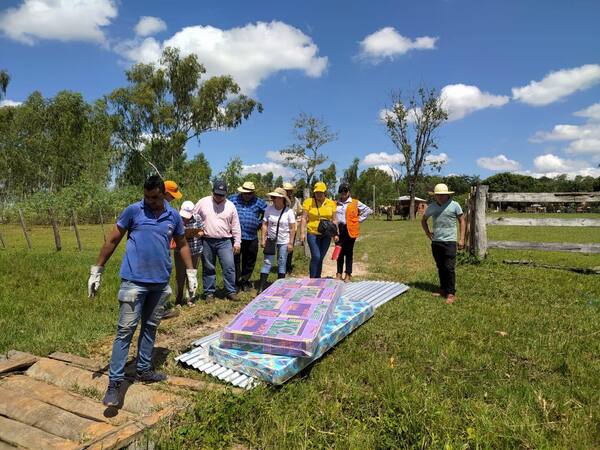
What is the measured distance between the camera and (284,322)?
4484 millimetres

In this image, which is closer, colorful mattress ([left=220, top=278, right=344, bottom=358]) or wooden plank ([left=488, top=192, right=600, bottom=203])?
colorful mattress ([left=220, top=278, right=344, bottom=358])

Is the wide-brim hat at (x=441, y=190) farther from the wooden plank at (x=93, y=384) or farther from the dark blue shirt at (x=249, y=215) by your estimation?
the wooden plank at (x=93, y=384)

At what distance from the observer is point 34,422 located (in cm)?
326

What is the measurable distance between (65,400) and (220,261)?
3640mm

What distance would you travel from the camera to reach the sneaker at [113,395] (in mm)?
3408

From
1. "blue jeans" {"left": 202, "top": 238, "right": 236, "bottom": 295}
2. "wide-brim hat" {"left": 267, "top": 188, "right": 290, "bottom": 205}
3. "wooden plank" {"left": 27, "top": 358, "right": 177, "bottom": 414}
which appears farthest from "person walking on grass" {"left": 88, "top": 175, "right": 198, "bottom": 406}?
"wide-brim hat" {"left": 267, "top": 188, "right": 290, "bottom": 205}

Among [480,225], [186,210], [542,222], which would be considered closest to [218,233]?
[186,210]

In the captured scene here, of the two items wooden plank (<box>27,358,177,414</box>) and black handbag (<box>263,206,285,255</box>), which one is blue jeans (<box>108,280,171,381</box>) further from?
black handbag (<box>263,206,285,255</box>)

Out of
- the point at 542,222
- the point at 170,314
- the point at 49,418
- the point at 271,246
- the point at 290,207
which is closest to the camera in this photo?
the point at 49,418

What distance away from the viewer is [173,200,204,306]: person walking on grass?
657cm

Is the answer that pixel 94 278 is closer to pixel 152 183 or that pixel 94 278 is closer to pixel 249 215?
pixel 152 183

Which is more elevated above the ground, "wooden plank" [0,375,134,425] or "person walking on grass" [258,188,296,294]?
"person walking on grass" [258,188,296,294]

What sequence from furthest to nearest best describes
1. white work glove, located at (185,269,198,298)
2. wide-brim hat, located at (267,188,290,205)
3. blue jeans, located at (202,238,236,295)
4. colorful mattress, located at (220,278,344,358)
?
wide-brim hat, located at (267,188,290,205), blue jeans, located at (202,238,236,295), white work glove, located at (185,269,198,298), colorful mattress, located at (220,278,344,358)

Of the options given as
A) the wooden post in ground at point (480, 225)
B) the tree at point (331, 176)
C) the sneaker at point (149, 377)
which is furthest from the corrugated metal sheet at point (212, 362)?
the tree at point (331, 176)
